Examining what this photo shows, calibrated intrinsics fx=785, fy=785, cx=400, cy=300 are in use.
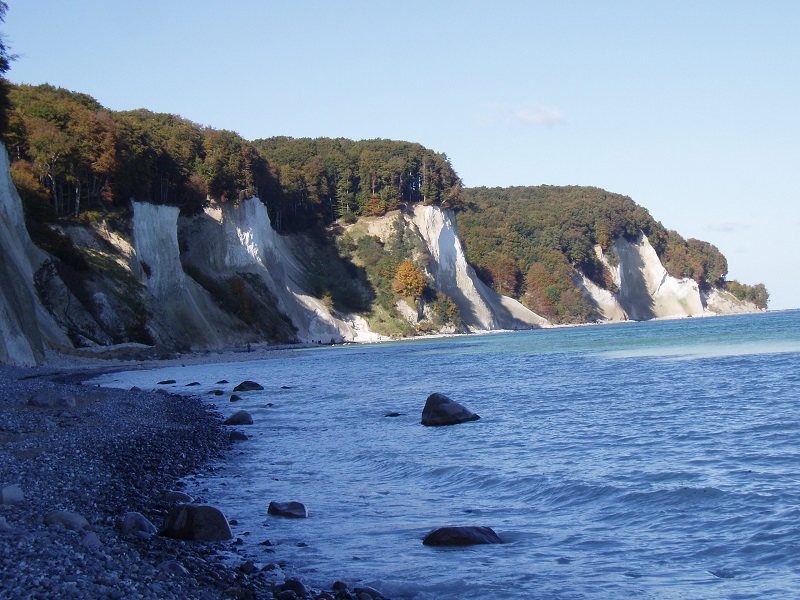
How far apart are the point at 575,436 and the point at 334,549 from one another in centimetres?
863

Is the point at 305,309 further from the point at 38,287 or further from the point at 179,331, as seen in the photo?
the point at 38,287

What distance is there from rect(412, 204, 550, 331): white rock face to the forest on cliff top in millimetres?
2770

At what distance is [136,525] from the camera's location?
838cm

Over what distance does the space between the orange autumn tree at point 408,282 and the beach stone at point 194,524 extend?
79504 millimetres

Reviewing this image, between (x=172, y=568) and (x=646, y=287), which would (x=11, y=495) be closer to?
(x=172, y=568)

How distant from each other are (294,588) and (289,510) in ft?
10.4

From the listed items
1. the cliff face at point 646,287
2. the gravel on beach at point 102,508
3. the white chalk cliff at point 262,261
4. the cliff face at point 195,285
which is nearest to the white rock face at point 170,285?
the cliff face at point 195,285

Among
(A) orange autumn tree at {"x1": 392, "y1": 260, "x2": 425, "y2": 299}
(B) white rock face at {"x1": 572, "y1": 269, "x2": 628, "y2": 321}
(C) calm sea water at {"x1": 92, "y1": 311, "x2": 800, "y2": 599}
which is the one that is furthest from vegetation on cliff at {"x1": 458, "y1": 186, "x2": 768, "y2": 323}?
(C) calm sea water at {"x1": 92, "y1": 311, "x2": 800, "y2": 599}

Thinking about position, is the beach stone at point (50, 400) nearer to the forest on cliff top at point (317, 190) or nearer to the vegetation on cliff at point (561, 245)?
the forest on cliff top at point (317, 190)

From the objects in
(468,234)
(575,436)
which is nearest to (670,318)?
(468,234)

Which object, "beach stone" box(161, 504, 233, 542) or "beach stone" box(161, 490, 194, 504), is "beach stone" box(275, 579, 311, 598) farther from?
"beach stone" box(161, 490, 194, 504)

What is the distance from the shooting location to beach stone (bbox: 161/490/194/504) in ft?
33.6

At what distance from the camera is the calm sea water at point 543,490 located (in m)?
7.79

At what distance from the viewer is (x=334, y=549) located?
8.73 meters
